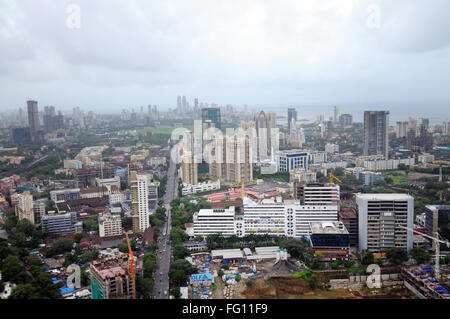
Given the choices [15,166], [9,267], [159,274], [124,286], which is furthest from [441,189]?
[15,166]

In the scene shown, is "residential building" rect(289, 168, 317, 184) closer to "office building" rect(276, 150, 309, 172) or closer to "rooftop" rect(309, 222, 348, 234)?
"office building" rect(276, 150, 309, 172)

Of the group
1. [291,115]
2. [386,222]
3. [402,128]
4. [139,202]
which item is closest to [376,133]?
[402,128]

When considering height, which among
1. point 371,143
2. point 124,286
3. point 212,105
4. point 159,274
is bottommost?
point 159,274

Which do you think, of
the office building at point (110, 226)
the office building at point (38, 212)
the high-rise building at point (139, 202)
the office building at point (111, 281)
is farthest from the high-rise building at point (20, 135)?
the office building at point (111, 281)

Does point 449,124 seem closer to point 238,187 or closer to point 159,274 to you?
point 238,187
